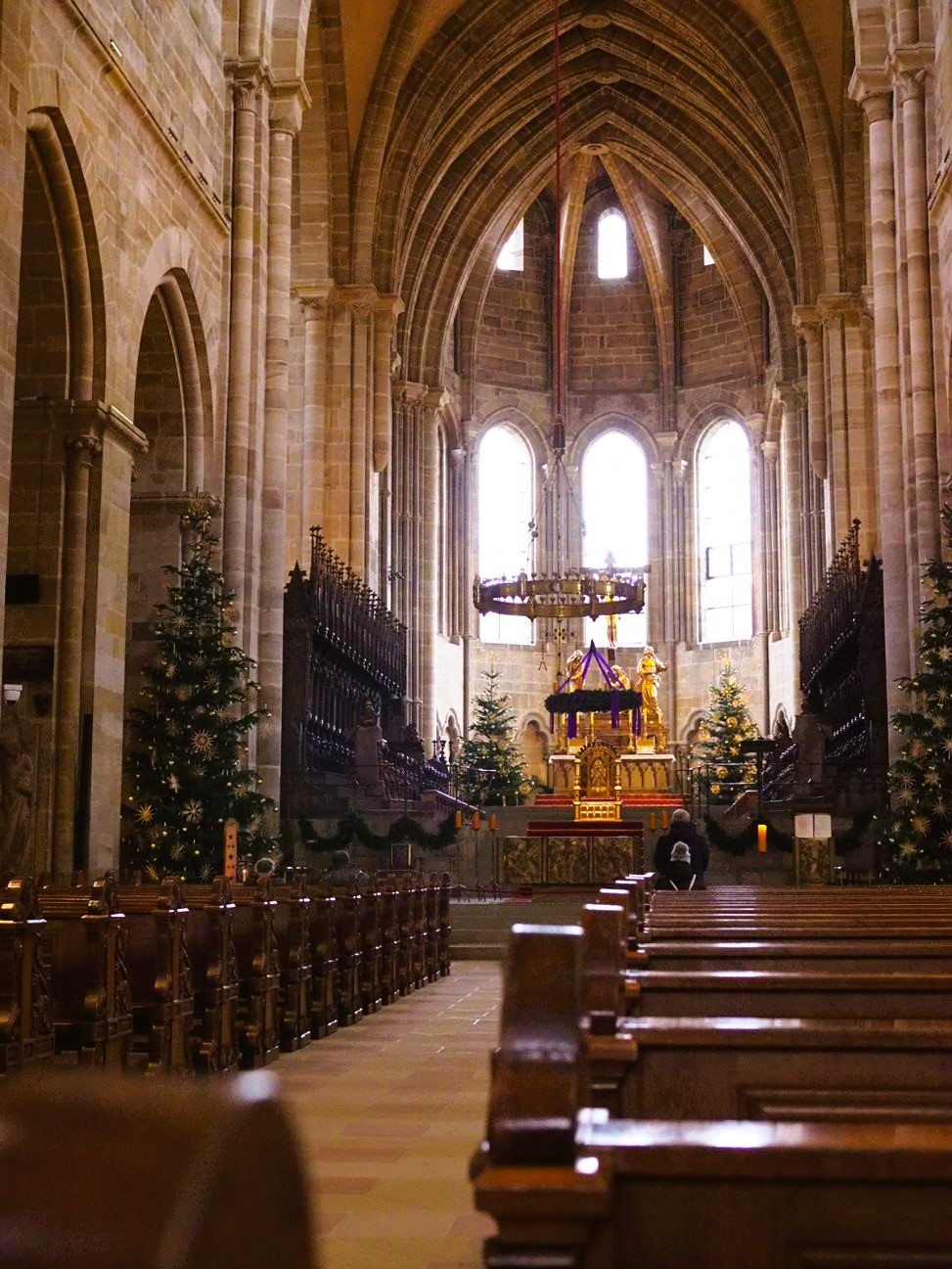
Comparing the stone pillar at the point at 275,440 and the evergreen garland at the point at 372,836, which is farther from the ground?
the stone pillar at the point at 275,440

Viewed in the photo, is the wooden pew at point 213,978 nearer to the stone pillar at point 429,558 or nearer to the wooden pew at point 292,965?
the wooden pew at point 292,965

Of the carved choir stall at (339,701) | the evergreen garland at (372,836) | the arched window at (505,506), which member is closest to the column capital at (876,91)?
the carved choir stall at (339,701)

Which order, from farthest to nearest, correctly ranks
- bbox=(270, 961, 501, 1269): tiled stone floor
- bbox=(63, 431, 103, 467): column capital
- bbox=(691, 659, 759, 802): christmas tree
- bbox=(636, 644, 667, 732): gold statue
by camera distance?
bbox=(636, 644, 667, 732): gold statue < bbox=(691, 659, 759, 802): christmas tree < bbox=(63, 431, 103, 467): column capital < bbox=(270, 961, 501, 1269): tiled stone floor

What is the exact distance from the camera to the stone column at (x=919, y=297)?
56.5 ft

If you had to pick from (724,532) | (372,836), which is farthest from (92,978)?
(724,532)

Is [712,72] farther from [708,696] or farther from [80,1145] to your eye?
[80,1145]

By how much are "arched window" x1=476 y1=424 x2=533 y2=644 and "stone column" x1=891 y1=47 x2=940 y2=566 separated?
Answer: 64.6 feet

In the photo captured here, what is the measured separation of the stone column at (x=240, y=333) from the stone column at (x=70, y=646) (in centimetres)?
361

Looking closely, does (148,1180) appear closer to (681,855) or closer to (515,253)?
(681,855)

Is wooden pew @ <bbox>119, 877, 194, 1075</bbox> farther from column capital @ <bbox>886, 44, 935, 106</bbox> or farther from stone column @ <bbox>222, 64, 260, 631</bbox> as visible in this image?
column capital @ <bbox>886, 44, 935, 106</bbox>

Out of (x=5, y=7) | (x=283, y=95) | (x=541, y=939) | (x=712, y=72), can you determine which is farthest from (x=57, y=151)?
(x=712, y=72)

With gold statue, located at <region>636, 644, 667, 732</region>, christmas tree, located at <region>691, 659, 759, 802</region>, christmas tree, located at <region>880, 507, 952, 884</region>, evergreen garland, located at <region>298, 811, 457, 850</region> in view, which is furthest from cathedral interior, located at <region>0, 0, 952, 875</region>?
christmas tree, located at <region>880, 507, 952, 884</region>

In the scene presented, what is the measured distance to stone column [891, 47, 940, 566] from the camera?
1723cm

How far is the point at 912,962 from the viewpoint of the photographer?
166 inches
